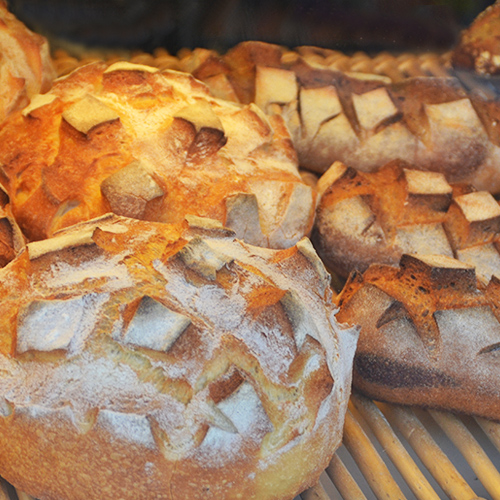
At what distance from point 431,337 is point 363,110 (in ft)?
2.13

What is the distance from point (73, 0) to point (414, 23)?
2.72 feet

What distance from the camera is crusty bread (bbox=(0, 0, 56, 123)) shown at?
131cm

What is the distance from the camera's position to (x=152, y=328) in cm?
85

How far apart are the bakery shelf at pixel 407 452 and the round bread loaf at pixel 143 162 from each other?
0.41 m

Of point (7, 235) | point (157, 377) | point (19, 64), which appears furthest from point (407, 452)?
point (19, 64)

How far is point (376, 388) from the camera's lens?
3.84 ft

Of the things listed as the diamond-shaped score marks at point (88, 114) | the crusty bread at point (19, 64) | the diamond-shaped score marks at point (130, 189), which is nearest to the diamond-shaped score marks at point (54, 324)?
the diamond-shaped score marks at point (130, 189)

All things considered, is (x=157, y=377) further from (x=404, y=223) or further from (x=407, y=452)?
(x=404, y=223)

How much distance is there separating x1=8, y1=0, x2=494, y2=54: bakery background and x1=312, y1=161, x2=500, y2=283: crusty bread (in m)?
0.40

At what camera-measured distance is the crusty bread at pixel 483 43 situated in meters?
1.50

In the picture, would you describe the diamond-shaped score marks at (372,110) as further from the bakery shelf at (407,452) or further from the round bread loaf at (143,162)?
the bakery shelf at (407,452)

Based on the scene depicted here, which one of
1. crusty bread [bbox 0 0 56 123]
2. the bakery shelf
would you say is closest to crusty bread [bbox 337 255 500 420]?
the bakery shelf

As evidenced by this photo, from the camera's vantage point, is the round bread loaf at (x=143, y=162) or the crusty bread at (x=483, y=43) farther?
the crusty bread at (x=483, y=43)

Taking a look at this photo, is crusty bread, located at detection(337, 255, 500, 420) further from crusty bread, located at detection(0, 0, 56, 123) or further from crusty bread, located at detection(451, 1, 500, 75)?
crusty bread, located at detection(0, 0, 56, 123)
